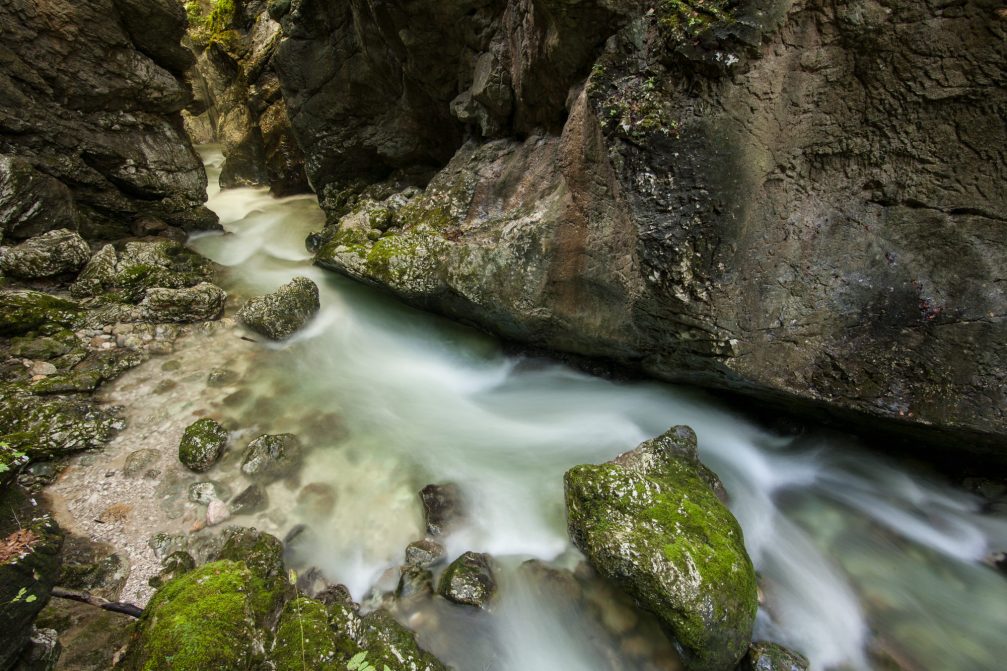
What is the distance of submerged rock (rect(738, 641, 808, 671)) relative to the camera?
3.63 m

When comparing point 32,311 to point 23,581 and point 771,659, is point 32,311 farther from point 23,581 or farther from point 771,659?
point 771,659

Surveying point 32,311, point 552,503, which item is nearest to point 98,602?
point 552,503

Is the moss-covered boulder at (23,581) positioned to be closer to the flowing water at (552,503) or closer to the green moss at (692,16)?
the flowing water at (552,503)

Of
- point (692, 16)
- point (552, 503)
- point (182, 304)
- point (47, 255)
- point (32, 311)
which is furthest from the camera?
point (47, 255)

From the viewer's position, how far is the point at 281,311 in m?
7.25

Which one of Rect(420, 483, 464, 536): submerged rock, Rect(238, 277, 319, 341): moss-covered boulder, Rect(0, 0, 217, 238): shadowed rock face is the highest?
Rect(0, 0, 217, 238): shadowed rock face

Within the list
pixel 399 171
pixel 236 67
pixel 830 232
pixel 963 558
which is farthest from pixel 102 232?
pixel 963 558

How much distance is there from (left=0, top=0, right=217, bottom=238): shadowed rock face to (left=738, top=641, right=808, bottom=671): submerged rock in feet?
36.5

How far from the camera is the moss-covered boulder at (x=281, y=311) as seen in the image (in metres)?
7.15

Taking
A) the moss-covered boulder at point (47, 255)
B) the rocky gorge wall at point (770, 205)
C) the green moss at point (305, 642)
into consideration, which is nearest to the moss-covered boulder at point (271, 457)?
the green moss at point (305, 642)

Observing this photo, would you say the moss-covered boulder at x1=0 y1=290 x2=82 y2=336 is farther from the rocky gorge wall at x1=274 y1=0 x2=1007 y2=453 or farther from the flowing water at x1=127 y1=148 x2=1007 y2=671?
the rocky gorge wall at x1=274 y1=0 x2=1007 y2=453

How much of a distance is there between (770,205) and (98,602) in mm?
6516

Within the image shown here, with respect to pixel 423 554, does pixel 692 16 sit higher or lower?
higher

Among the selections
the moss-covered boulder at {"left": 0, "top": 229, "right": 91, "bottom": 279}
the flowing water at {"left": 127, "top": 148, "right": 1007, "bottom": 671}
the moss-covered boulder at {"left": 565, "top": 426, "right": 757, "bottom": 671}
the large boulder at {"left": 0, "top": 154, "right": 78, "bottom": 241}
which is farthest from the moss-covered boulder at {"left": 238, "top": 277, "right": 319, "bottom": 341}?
the moss-covered boulder at {"left": 565, "top": 426, "right": 757, "bottom": 671}
